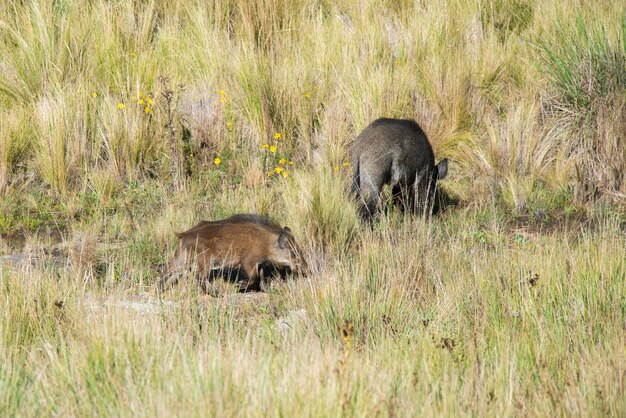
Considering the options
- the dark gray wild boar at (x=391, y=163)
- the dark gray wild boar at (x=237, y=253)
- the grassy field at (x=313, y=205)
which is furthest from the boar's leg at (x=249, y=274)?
the dark gray wild boar at (x=391, y=163)

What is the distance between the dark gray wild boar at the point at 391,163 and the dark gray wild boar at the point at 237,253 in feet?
4.51

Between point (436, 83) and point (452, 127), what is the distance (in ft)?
1.76

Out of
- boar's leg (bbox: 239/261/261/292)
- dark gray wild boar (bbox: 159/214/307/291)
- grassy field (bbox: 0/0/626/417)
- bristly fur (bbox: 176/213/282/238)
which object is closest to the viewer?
grassy field (bbox: 0/0/626/417)

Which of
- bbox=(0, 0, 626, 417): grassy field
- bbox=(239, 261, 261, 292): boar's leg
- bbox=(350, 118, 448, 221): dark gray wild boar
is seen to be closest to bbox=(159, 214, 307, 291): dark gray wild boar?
bbox=(239, 261, 261, 292): boar's leg

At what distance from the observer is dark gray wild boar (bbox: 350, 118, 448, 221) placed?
819 centimetres

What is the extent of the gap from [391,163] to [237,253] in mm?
2086

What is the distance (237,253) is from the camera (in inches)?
266

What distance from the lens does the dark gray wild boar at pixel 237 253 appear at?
262 inches

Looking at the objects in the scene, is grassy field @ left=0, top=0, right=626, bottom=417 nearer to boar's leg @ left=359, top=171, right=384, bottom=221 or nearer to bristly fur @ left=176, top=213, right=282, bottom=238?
boar's leg @ left=359, top=171, right=384, bottom=221

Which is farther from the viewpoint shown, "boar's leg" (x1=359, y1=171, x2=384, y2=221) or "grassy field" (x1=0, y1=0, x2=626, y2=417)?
"boar's leg" (x1=359, y1=171, x2=384, y2=221)

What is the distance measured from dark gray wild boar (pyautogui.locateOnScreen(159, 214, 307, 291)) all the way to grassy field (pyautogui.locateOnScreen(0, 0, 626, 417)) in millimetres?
189

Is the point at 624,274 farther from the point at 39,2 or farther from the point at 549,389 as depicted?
the point at 39,2

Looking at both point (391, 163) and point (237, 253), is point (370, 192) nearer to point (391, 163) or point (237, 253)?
point (391, 163)

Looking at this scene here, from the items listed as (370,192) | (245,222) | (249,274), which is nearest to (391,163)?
(370,192)
